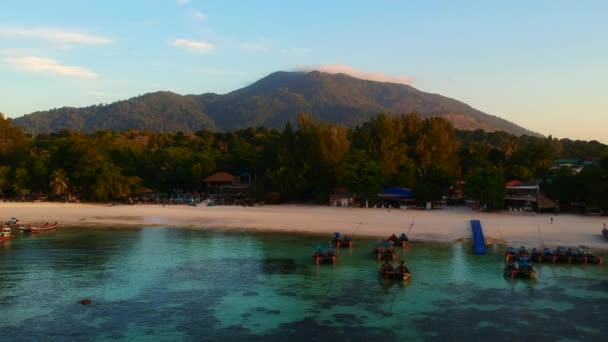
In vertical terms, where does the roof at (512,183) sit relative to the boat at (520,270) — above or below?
above

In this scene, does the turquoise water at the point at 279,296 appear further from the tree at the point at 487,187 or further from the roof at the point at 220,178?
the roof at the point at 220,178

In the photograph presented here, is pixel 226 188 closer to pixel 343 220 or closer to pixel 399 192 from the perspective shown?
pixel 399 192

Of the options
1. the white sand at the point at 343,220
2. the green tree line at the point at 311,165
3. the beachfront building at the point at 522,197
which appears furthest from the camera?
the green tree line at the point at 311,165

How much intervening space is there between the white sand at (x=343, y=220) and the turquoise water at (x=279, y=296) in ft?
20.2

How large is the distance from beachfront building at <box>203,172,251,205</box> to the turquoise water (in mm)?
32566

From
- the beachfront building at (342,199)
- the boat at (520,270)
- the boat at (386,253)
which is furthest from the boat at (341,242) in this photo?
the beachfront building at (342,199)

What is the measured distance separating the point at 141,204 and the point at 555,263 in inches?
2123

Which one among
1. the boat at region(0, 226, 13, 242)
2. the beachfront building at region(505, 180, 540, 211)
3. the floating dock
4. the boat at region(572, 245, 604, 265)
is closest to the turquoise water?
the floating dock

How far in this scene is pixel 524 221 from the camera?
48.6m

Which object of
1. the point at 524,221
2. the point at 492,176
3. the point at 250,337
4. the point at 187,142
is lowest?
the point at 250,337

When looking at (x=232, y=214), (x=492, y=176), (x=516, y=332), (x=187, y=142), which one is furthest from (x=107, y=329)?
(x=187, y=142)

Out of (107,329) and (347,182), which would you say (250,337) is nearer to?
(107,329)

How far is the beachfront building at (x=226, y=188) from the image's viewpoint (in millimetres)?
72344

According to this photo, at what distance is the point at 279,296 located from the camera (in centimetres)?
2623
